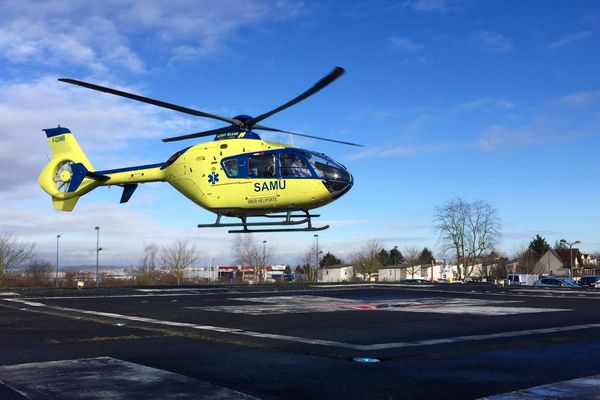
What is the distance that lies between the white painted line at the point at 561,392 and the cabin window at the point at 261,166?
1336 centimetres

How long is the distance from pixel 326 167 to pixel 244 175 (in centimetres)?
294

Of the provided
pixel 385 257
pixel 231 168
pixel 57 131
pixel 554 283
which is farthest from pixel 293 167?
pixel 385 257

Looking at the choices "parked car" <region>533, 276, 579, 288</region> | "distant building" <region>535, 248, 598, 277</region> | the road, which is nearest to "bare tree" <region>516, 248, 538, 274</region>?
"distant building" <region>535, 248, 598, 277</region>

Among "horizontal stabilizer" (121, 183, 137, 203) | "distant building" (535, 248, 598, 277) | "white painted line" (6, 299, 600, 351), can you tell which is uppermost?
"horizontal stabilizer" (121, 183, 137, 203)

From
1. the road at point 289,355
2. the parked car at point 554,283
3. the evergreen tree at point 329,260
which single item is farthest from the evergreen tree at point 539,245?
the road at point 289,355

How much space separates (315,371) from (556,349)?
5202 mm

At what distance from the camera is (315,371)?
330 inches

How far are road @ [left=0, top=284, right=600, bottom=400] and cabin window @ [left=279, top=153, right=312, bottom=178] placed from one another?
4.73m

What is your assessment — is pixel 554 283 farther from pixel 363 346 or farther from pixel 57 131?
pixel 363 346

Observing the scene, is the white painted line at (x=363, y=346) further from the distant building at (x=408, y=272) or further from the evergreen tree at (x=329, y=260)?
the evergreen tree at (x=329, y=260)

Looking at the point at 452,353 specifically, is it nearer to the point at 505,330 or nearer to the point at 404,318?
the point at 505,330

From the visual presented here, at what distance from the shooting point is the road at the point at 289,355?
23.5 ft

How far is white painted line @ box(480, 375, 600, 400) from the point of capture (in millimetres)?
6574

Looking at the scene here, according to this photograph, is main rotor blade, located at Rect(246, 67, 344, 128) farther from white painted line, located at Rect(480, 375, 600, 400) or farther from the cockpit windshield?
white painted line, located at Rect(480, 375, 600, 400)
